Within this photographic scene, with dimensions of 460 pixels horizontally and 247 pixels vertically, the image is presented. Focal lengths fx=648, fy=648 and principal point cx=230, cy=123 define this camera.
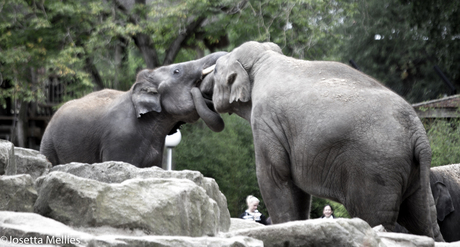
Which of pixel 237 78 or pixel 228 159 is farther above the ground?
pixel 237 78

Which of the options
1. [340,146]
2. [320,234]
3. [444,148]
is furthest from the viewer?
[444,148]

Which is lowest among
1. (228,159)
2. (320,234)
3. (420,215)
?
(228,159)

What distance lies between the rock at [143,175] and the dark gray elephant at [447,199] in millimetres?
3829

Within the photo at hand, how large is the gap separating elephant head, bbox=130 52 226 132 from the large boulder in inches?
206

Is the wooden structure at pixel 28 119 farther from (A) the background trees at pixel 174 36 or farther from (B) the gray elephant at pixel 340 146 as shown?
(B) the gray elephant at pixel 340 146

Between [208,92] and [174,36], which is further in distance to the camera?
[174,36]

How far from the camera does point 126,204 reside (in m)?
3.37

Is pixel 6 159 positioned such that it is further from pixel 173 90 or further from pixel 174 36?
pixel 174 36

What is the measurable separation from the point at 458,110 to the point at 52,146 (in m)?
9.51

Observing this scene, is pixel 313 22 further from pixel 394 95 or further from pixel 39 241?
pixel 39 241

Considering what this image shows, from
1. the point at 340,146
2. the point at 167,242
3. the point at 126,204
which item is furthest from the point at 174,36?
the point at 167,242

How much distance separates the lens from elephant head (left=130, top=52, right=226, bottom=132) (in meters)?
8.56

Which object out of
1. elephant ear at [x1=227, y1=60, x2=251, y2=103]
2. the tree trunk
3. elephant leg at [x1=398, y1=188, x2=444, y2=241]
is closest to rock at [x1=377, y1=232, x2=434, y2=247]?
elephant leg at [x1=398, y1=188, x2=444, y2=241]

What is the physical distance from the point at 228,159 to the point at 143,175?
13.7 m
